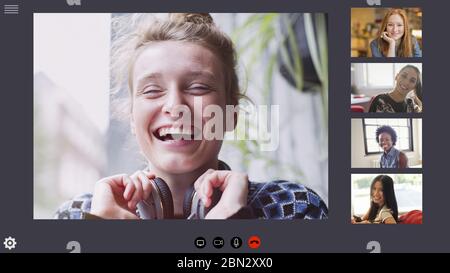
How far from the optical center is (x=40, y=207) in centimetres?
330

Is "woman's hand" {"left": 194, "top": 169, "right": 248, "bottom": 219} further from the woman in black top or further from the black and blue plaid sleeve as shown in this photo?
the woman in black top

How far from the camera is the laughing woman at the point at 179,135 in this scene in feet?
10.8

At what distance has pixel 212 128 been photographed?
10.9 feet

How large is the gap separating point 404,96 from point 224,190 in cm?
74

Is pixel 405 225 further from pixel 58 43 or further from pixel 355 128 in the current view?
pixel 58 43

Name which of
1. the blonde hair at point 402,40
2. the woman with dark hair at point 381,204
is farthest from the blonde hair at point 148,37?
the woman with dark hair at point 381,204

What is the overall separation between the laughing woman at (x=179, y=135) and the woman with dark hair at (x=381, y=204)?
0.54ft

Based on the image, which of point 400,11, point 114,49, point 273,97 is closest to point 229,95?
point 273,97

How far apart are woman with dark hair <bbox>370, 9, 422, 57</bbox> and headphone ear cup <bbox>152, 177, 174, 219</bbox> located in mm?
911

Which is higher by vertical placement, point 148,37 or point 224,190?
point 148,37

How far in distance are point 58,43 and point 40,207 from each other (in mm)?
598
